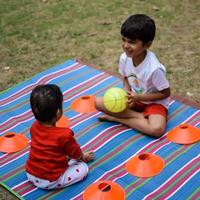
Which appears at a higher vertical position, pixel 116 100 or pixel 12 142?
pixel 116 100

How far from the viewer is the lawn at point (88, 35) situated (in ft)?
16.0

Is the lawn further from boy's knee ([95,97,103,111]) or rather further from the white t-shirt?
boy's knee ([95,97,103,111])

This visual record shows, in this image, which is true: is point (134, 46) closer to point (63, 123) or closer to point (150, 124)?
point (150, 124)

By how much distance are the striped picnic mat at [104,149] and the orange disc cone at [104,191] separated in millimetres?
50

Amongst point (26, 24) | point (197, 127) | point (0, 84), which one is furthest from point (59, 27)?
point (197, 127)

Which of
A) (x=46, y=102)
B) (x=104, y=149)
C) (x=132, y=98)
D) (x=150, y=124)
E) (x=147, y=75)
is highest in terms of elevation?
(x=46, y=102)

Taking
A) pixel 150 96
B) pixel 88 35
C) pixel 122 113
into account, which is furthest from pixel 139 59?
pixel 88 35

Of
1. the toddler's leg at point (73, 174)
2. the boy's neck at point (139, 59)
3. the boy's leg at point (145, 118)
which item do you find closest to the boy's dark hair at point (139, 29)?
the boy's neck at point (139, 59)

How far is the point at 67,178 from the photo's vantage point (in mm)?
3189

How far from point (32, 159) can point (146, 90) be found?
1.22 metres

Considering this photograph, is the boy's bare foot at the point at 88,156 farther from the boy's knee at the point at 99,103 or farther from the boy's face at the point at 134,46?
the boy's face at the point at 134,46

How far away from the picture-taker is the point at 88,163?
3473mm

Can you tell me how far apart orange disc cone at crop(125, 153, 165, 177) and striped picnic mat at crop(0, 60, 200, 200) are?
0.04m

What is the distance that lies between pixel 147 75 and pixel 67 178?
1.13 metres
